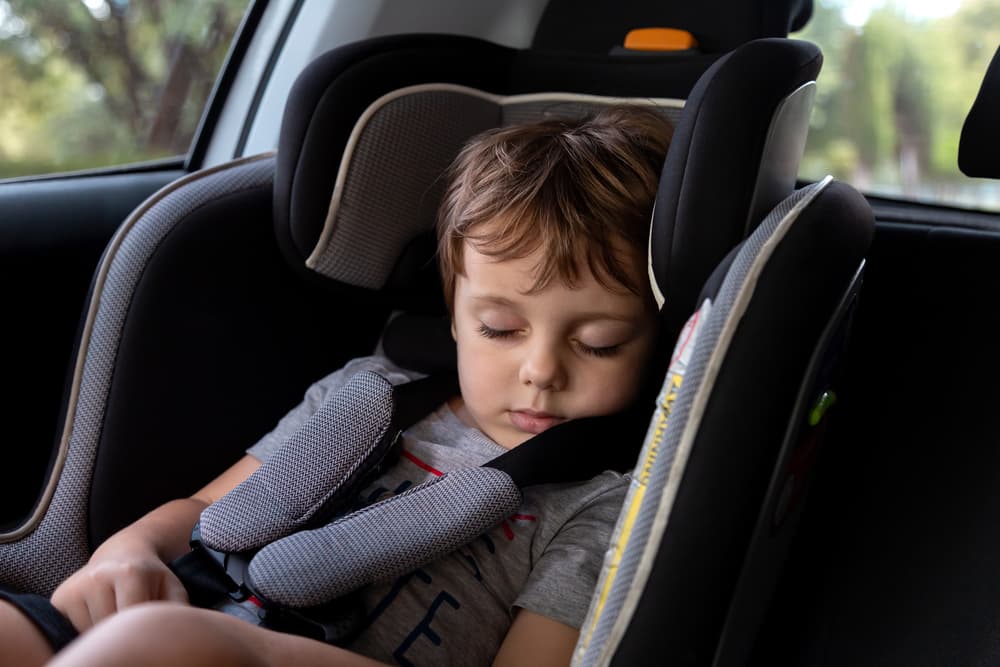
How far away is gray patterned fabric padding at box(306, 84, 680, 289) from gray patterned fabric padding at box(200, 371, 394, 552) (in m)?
0.19

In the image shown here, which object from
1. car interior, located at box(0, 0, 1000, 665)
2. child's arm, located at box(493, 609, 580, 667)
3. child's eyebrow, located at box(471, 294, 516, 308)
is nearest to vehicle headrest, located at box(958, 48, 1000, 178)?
car interior, located at box(0, 0, 1000, 665)

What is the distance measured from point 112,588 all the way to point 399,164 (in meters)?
0.64

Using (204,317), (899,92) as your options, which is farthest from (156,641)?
(899,92)

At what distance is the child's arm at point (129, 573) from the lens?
1179 mm

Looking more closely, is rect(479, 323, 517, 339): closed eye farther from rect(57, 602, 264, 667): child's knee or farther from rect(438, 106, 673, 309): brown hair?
rect(57, 602, 264, 667): child's knee

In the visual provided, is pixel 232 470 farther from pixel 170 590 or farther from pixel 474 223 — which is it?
pixel 474 223

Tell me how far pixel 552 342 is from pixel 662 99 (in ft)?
1.44

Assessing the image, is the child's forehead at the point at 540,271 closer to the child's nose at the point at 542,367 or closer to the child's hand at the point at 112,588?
the child's nose at the point at 542,367

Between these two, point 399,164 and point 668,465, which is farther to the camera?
point 399,164

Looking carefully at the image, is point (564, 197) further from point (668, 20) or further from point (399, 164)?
point (668, 20)

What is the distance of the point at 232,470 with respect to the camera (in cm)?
142

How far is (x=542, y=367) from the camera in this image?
3.86 ft

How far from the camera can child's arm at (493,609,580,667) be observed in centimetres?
109

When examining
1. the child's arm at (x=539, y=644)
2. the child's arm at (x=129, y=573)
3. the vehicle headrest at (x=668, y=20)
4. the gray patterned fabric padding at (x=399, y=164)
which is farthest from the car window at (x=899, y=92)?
the child's arm at (x=129, y=573)
